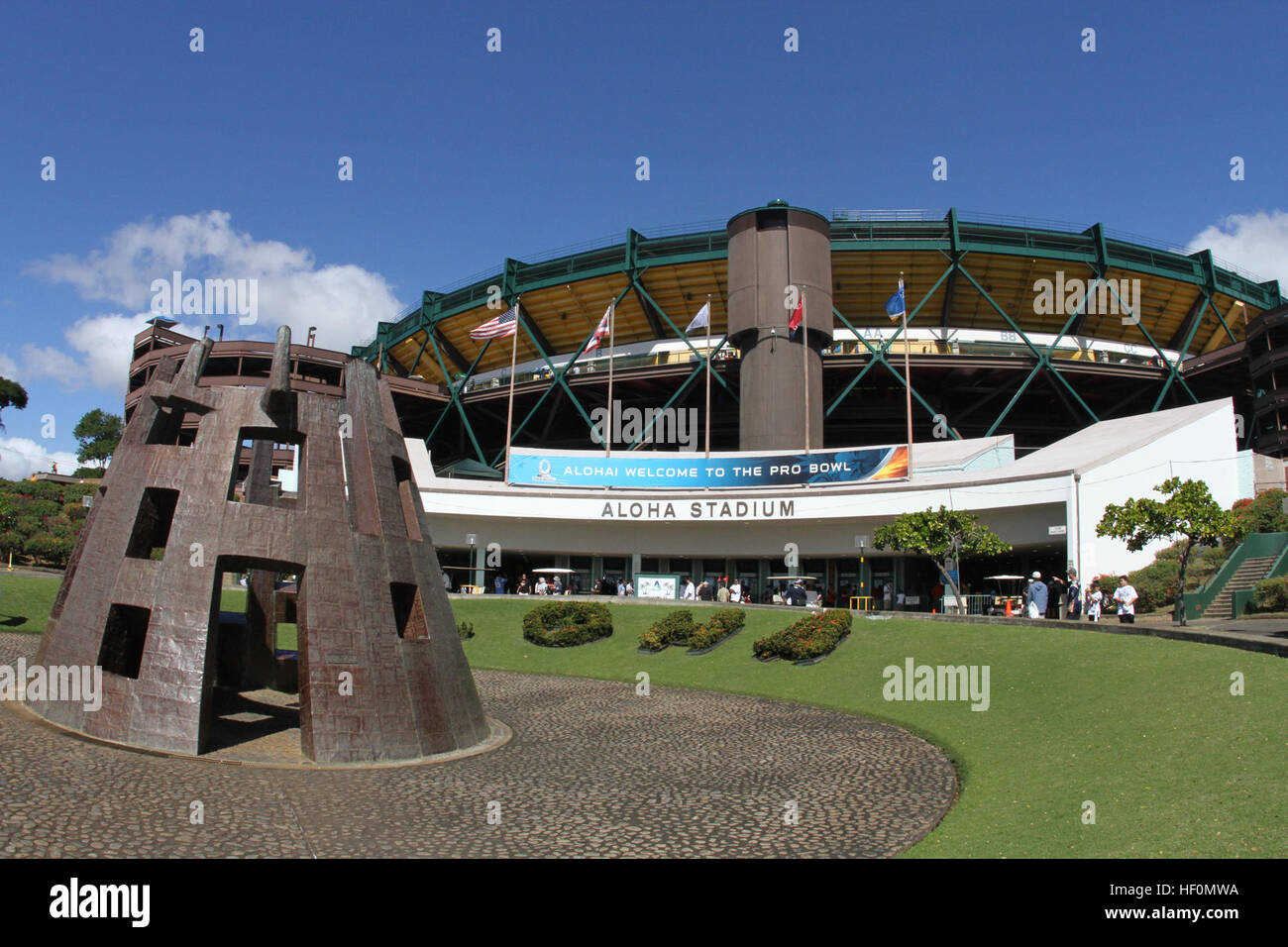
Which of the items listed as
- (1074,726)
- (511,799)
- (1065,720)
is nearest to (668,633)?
(1065,720)

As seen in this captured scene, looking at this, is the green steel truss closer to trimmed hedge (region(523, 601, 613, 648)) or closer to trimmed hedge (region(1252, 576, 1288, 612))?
trimmed hedge (region(523, 601, 613, 648))

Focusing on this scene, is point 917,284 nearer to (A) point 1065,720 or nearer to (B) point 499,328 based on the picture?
(B) point 499,328

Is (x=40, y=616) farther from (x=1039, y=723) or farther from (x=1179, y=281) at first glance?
(x=1179, y=281)

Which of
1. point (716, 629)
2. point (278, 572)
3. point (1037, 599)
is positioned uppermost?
point (278, 572)

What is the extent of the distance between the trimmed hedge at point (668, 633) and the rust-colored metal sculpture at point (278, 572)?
1139cm

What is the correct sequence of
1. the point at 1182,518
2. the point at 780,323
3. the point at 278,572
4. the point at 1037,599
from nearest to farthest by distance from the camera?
the point at 278,572 < the point at 1182,518 < the point at 1037,599 < the point at 780,323

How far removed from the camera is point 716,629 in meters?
24.9

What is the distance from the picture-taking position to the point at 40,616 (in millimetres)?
23297

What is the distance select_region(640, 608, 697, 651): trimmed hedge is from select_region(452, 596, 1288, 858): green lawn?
0.53 meters

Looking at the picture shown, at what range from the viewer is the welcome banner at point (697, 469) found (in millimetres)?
36344
